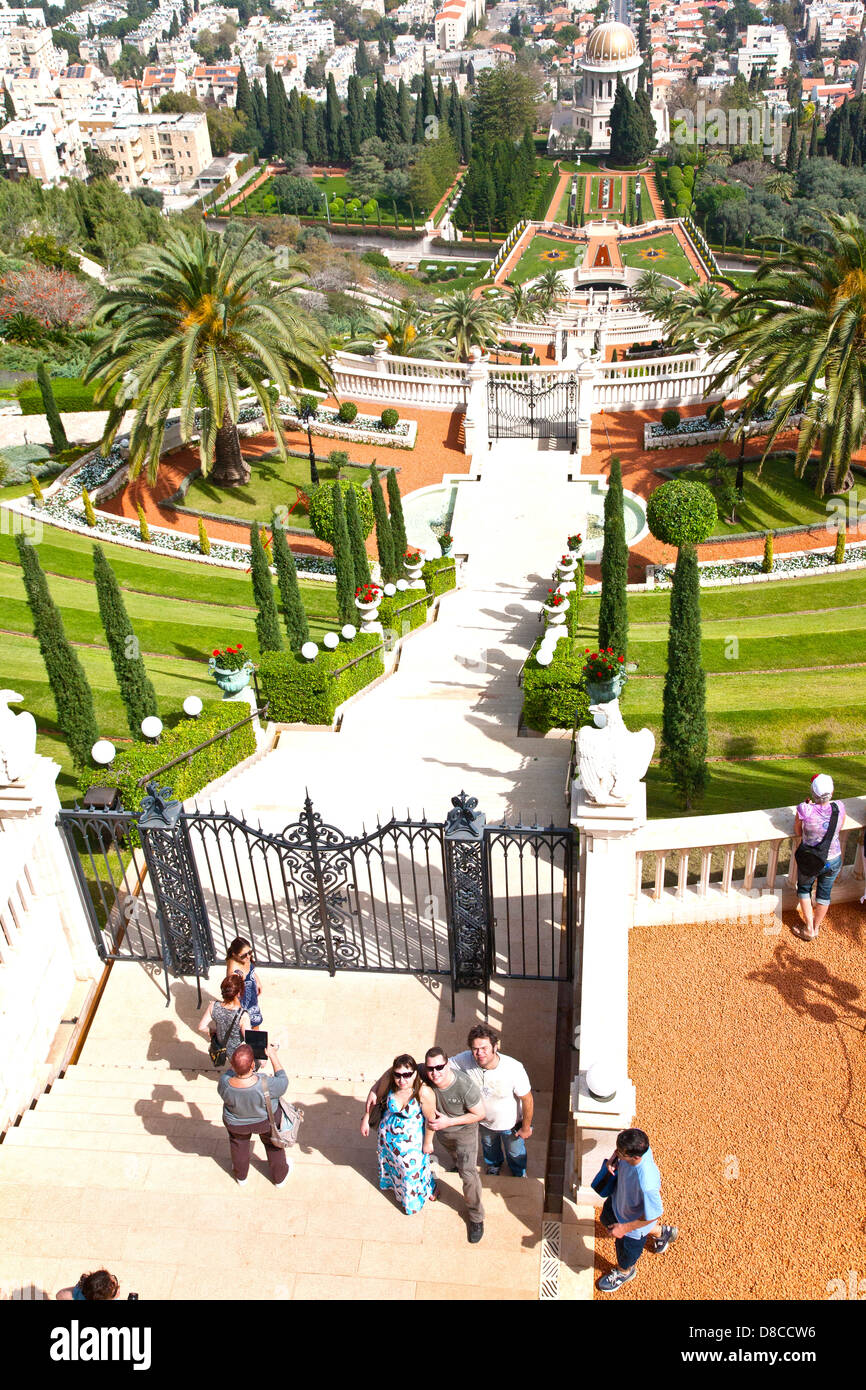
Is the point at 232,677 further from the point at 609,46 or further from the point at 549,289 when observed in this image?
the point at 609,46

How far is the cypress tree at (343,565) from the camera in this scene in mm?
24000

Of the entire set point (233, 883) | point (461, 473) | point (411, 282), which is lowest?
point (411, 282)

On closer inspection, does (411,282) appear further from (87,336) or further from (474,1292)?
(474,1292)

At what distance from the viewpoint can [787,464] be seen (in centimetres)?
3434

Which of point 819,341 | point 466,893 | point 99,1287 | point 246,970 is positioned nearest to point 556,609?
point 466,893

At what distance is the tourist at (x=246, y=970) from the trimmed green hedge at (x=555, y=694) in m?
8.53

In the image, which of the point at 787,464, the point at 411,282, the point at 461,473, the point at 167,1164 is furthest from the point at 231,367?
the point at 411,282

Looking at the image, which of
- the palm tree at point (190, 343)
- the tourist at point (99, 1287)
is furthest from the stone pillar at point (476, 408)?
the tourist at point (99, 1287)

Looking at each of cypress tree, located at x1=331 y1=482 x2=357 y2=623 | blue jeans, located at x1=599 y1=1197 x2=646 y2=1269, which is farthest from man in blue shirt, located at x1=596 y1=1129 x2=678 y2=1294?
cypress tree, located at x1=331 y1=482 x2=357 y2=623

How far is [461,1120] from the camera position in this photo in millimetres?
9094

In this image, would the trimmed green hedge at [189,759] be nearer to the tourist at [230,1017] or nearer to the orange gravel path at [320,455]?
the tourist at [230,1017]

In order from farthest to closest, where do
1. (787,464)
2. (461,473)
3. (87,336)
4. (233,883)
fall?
(87,336) < (461,473) < (787,464) < (233,883)

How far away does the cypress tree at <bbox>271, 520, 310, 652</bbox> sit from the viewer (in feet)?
75.4
